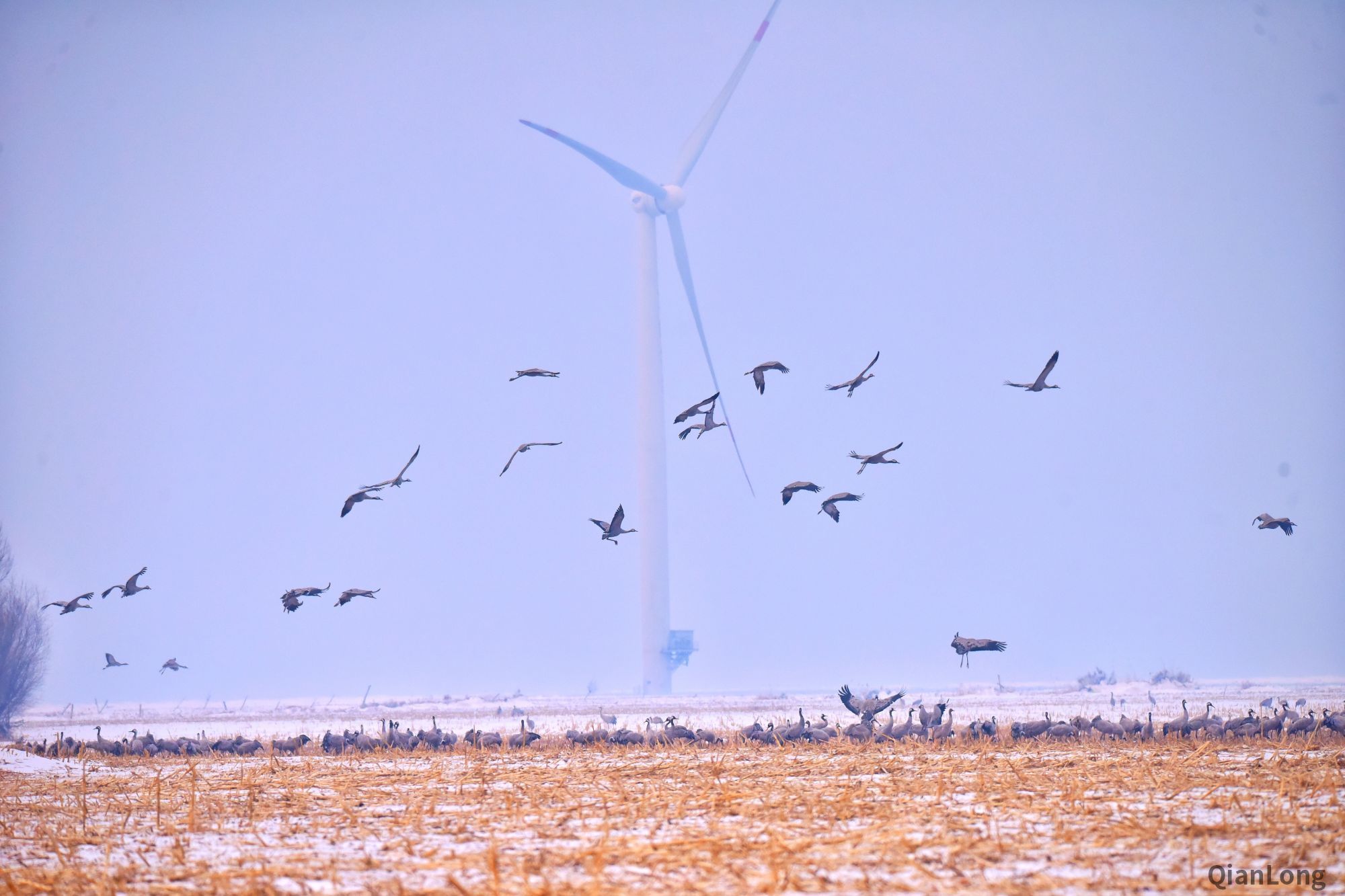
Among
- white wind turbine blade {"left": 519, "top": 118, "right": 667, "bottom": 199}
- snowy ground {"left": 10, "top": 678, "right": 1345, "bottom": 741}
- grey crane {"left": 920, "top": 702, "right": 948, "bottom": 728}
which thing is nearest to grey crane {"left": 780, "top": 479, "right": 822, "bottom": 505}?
grey crane {"left": 920, "top": 702, "right": 948, "bottom": 728}

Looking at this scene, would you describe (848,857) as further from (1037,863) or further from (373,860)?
(373,860)

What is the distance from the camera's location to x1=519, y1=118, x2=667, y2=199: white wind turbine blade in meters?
78.0

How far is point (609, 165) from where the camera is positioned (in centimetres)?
7938

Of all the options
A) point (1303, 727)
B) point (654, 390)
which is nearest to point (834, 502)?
point (1303, 727)

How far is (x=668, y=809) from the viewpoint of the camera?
1453 centimetres

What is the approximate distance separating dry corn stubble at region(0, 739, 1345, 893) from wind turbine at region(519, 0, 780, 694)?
62.7 metres

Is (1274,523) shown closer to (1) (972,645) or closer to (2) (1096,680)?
(1) (972,645)

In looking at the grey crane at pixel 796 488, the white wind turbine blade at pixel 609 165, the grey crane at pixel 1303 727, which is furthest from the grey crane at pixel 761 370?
the white wind turbine blade at pixel 609 165

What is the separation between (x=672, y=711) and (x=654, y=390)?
95.4 ft

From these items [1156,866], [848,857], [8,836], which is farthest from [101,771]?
[1156,866]

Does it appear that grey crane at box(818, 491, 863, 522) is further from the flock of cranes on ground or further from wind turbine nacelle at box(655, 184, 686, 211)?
wind turbine nacelle at box(655, 184, 686, 211)

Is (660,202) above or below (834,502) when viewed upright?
above

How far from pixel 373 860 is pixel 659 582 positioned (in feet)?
248

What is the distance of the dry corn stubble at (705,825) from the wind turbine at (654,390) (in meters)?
62.7
